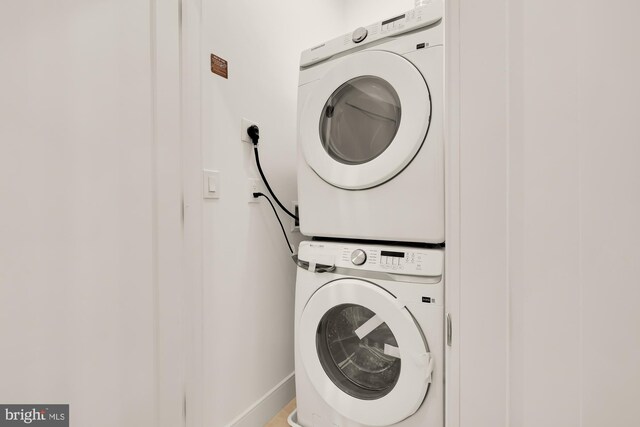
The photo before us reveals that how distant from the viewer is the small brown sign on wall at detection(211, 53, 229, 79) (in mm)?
1161

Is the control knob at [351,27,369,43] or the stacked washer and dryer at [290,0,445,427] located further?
the control knob at [351,27,369,43]

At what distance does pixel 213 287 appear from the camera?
1.17m

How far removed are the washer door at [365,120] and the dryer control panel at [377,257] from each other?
25cm

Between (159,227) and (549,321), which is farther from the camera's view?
(159,227)

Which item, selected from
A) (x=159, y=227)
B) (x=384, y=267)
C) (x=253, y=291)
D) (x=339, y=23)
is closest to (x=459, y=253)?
(x=384, y=267)

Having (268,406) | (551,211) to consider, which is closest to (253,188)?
(268,406)

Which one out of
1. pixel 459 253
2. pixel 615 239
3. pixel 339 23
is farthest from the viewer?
pixel 339 23

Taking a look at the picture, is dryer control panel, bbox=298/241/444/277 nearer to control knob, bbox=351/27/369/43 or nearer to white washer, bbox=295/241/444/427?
white washer, bbox=295/241/444/427

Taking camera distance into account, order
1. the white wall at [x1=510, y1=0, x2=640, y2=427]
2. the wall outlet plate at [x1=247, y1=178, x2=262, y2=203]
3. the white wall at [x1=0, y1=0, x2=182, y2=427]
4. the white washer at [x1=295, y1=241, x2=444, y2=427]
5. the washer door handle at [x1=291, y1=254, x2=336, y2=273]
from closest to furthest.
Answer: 1. the white wall at [x1=510, y1=0, x2=640, y2=427]
2. the white wall at [x1=0, y1=0, x2=182, y2=427]
3. the white washer at [x1=295, y1=241, x2=444, y2=427]
4. the washer door handle at [x1=291, y1=254, x2=336, y2=273]
5. the wall outlet plate at [x1=247, y1=178, x2=262, y2=203]

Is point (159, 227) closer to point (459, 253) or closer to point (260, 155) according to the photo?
point (260, 155)

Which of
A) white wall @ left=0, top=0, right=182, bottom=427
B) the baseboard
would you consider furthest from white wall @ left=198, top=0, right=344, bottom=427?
white wall @ left=0, top=0, right=182, bottom=427

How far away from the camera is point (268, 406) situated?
1.43 meters

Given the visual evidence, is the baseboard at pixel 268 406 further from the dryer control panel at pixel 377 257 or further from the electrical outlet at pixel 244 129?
the electrical outlet at pixel 244 129

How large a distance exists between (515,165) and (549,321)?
0.16 m
